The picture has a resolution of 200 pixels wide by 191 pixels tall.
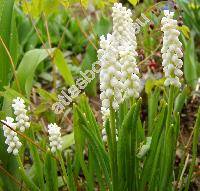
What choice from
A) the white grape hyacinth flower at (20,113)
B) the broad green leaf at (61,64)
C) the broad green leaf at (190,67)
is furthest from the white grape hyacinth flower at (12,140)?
the broad green leaf at (190,67)

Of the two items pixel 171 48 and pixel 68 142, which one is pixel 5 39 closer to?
pixel 68 142

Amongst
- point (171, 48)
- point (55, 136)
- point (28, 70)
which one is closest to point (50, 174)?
point (55, 136)

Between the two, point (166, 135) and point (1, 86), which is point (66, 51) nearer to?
point (1, 86)

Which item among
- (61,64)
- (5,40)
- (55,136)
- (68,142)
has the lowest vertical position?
(68,142)

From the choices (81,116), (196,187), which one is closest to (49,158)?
(81,116)

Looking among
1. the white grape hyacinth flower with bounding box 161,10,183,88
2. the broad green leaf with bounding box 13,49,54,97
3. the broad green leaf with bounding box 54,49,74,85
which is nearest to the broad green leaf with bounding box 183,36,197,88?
the broad green leaf with bounding box 54,49,74,85

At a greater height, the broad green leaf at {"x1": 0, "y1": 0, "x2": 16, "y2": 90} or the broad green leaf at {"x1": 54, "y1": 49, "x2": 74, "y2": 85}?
the broad green leaf at {"x1": 0, "y1": 0, "x2": 16, "y2": 90}

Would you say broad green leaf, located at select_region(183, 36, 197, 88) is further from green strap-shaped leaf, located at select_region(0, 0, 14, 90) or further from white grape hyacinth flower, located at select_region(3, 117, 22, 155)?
white grape hyacinth flower, located at select_region(3, 117, 22, 155)

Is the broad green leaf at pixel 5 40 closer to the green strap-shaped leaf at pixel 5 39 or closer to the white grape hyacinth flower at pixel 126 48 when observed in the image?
the green strap-shaped leaf at pixel 5 39
